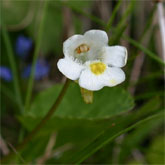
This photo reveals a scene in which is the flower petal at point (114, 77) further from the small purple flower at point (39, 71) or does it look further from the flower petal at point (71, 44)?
the small purple flower at point (39, 71)

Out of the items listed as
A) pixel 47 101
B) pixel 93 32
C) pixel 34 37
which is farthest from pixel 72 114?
pixel 34 37

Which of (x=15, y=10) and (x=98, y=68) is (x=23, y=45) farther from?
(x=98, y=68)

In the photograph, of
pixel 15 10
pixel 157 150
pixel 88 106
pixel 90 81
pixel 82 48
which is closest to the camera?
pixel 90 81

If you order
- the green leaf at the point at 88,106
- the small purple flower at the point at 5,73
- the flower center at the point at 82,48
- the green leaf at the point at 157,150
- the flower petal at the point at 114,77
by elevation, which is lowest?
the green leaf at the point at 157,150

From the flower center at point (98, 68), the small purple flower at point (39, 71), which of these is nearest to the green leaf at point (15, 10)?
the small purple flower at point (39, 71)

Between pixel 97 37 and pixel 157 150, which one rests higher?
pixel 97 37

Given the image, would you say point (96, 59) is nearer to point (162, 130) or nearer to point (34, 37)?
point (162, 130)

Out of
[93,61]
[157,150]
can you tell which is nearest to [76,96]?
[93,61]
